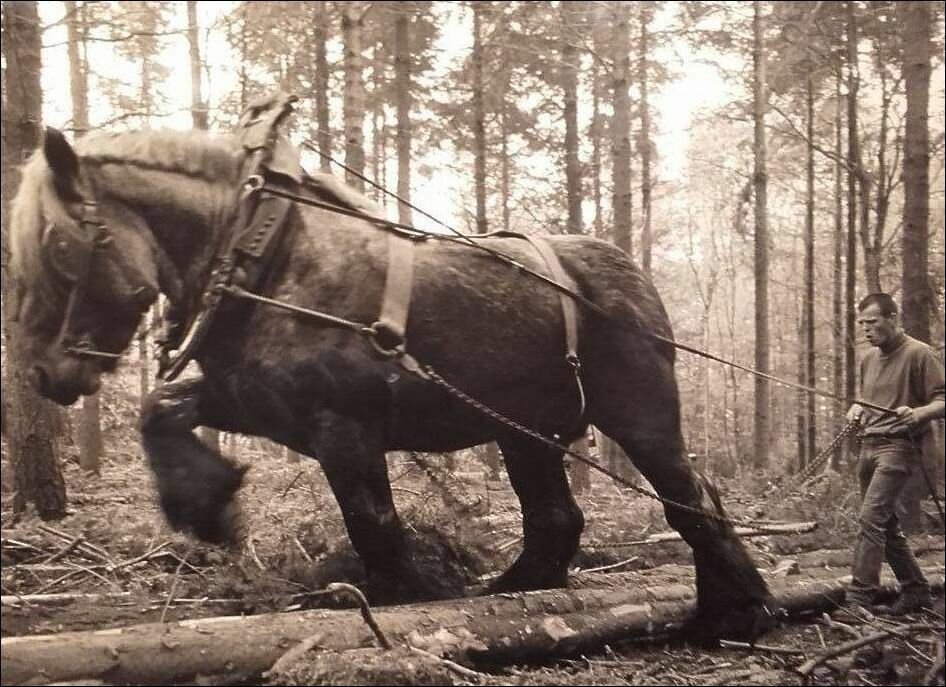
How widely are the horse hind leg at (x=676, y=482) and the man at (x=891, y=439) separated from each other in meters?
1.49

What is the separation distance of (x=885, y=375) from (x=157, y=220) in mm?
5064

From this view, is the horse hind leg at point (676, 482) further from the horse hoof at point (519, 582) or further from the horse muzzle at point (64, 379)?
the horse muzzle at point (64, 379)

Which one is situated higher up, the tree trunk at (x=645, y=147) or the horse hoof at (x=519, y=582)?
the tree trunk at (x=645, y=147)

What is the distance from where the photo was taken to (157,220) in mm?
3719

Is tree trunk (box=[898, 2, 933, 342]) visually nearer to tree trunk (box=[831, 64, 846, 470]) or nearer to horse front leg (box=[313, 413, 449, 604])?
tree trunk (box=[831, 64, 846, 470])

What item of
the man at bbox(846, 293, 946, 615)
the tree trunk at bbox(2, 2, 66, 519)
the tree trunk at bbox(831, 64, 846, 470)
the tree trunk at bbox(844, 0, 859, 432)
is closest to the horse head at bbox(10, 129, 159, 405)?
the tree trunk at bbox(2, 2, 66, 519)

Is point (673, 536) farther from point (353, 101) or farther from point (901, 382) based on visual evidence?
point (353, 101)

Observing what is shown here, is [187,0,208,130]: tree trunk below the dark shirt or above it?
above

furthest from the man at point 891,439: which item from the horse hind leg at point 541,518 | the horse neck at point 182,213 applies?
the horse neck at point 182,213

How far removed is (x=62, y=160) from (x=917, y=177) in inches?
341

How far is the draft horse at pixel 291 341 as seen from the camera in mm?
3502

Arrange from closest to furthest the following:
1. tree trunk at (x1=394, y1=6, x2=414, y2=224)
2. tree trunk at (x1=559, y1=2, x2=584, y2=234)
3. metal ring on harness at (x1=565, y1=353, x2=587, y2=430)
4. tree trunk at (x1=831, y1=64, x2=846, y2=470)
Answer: metal ring on harness at (x1=565, y1=353, x2=587, y2=430), tree trunk at (x1=394, y1=6, x2=414, y2=224), tree trunk at (x1=559, y1=2, x2=584, y2=234), tree trunk at (x1=831, y1=64, x2=846, y2=470)

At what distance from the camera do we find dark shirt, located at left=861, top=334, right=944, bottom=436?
5.66 m

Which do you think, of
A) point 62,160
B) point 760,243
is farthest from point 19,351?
point 760,243
